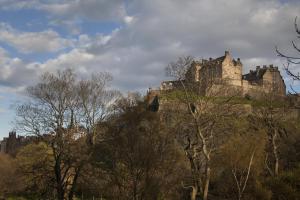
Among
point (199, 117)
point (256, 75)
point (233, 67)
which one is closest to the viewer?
point (199, 117)

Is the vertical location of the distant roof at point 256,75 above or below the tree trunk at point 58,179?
above

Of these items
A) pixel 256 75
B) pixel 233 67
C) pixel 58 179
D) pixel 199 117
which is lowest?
pixel 58 179

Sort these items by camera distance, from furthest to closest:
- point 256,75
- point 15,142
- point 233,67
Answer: point 256,75 → point 233,67 → point 15,142

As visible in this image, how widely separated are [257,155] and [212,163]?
12.6 feet

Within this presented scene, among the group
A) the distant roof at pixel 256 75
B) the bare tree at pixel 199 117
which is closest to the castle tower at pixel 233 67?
the distant roof at pixel 256 75

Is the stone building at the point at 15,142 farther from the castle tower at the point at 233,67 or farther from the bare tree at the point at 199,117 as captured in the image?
the castle tower at the point at 233,67

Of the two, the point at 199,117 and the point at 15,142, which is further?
the point at 15,142

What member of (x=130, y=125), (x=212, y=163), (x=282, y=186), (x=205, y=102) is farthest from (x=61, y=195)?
(x=282, y=186)

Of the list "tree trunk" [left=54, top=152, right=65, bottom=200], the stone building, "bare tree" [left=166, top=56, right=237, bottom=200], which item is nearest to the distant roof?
the stone building

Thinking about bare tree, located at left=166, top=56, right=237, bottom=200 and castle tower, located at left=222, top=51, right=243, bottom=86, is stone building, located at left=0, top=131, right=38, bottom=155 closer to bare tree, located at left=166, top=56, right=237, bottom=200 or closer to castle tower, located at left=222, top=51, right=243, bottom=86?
bare tree, located at left=166, top=56, right=237, bottom=200

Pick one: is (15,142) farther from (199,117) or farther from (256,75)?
(199,117)

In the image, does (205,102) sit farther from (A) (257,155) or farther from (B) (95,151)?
(A) (257,155)

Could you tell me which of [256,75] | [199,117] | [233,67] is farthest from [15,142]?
[199,117]

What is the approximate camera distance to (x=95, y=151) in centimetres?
2525
